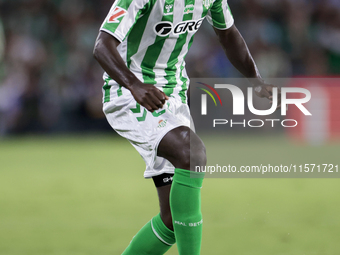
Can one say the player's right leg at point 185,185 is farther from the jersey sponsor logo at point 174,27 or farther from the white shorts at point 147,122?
the jersey sponsor logo at point 174,27

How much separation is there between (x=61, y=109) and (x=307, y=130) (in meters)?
5.13

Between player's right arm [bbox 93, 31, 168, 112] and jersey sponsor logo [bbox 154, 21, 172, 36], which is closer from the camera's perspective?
player's right arm [bbox 93, 31, 168, 112]

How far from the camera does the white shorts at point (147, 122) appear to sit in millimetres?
2553

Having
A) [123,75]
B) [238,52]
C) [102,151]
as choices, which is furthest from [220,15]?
[102,151]

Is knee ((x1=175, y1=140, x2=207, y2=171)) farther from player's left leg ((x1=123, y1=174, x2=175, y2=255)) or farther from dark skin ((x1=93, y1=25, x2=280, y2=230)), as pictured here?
player's left leg ((x1=123, y1=174, x2=175, y2=255))

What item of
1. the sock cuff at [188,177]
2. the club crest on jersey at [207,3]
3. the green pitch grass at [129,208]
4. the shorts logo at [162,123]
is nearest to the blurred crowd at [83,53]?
the green pitch grass at [129,208]

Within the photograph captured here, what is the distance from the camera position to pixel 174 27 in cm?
271

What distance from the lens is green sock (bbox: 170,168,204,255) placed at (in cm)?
245

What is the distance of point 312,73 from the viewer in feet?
36.7

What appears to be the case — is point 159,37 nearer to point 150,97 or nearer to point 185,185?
point 150,97

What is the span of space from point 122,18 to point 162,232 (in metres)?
1.18

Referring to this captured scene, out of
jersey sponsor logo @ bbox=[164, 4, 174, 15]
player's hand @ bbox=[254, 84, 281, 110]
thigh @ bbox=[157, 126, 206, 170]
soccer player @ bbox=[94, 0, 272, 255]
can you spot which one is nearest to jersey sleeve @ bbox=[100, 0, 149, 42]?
soccer player @ bbox=[94, 0, 272, 255]

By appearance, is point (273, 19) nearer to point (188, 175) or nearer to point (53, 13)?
point (53, 13)

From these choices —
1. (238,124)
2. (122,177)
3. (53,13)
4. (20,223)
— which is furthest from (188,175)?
(53,13)
